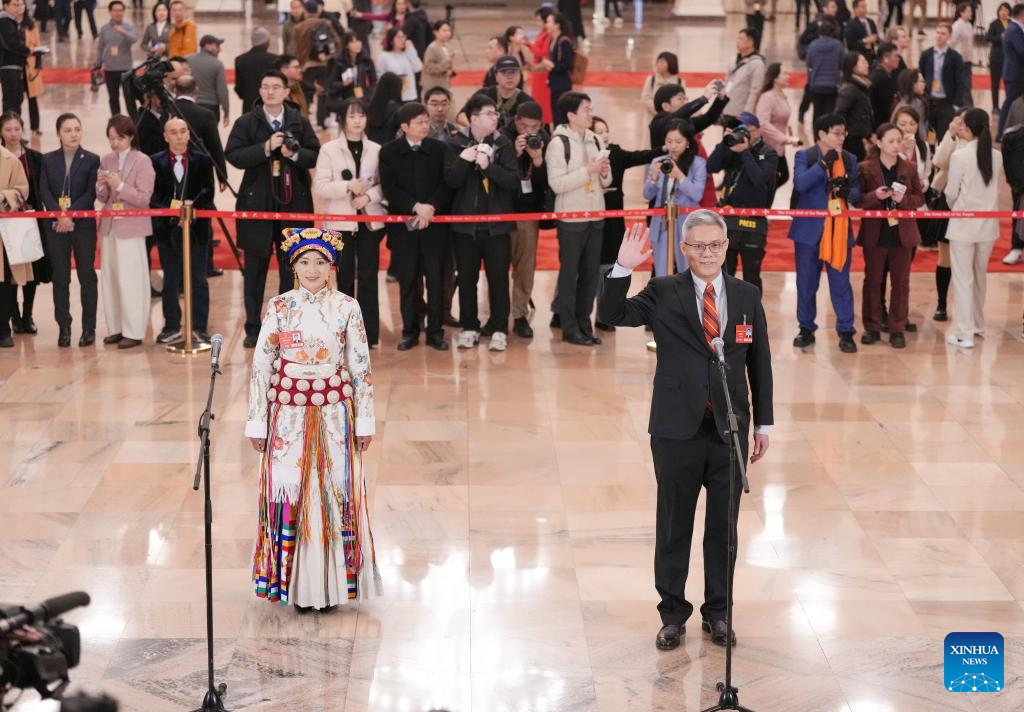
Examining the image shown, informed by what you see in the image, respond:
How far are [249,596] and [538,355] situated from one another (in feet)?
14.5

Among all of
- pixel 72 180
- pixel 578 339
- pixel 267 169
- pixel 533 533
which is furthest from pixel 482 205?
pixel 533 533

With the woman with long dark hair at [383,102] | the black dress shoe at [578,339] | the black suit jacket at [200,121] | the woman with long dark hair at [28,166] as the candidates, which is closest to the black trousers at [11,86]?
the black suit jacket at [200,121]

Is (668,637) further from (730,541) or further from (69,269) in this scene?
(69,269)

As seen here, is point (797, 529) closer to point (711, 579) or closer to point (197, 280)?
→ point (711, 579)

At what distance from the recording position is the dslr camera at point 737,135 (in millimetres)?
11219

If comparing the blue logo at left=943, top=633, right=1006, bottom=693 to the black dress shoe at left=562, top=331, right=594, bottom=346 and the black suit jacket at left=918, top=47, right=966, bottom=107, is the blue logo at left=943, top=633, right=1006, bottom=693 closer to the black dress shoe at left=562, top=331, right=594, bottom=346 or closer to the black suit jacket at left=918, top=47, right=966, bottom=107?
the black dress shoe at left=562, top=331, right=594, bottom=346

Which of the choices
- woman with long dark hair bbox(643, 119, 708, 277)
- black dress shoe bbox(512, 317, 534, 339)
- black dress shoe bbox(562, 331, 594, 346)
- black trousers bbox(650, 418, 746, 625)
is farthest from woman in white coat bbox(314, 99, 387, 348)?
black trousers bbox(650, 418, 746, 625)

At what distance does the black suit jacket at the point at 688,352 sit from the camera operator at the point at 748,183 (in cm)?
496

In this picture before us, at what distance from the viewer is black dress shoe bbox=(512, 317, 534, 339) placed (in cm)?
1177

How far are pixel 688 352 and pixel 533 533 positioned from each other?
1941mm

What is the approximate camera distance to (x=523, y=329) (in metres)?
11.8

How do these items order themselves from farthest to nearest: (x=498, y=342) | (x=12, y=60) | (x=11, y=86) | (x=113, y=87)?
(x=113, y=87), (x=12, y=60), (x=11, y=86), (x=498, y=342)

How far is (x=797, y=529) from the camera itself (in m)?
8.13

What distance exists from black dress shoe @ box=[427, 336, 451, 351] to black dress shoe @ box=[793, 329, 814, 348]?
2574 mm
